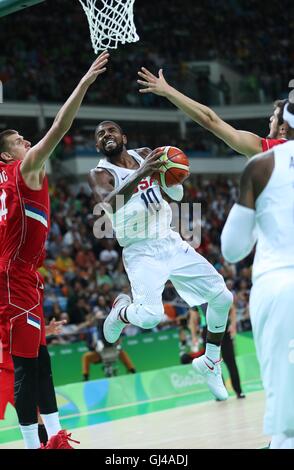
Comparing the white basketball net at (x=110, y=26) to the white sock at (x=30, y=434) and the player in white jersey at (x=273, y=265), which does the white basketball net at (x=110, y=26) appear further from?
the white sock at (x=30, y=434)

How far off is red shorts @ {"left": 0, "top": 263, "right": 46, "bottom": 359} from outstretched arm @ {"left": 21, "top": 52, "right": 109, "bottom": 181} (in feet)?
3.28

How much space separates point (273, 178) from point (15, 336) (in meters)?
2.75

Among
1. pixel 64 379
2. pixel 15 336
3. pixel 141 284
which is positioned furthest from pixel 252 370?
pixel 15 336

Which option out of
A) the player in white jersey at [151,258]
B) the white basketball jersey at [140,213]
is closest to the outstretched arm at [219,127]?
the player in white jersey at [151,258]

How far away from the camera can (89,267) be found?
19047mm

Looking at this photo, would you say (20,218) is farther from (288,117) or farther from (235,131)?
(288,117)

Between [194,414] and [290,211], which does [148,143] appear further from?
[290,211]

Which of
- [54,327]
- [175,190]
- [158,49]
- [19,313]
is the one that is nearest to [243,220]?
[19,313]

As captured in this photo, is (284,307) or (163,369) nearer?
(284,307)

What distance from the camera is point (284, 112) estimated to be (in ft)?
17.7

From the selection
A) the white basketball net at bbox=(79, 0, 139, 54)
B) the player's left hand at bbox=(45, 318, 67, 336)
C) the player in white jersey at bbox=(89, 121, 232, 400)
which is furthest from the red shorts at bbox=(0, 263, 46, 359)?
the white basketball net at bbox=(79, 0, 139, 54)

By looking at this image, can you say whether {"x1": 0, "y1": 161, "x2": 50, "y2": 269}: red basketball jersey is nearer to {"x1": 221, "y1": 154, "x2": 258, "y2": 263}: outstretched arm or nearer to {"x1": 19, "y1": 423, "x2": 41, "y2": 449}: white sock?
{"x1": 19, "y1": 423, "x2": 41, "y2": 449}: white sock

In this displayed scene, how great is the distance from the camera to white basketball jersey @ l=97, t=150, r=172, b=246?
302 inches

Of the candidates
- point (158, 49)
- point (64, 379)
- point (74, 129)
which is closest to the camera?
point (64, 379)
